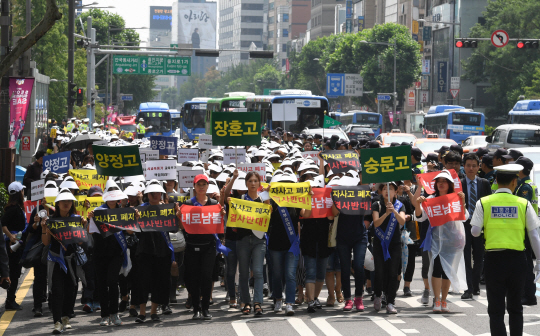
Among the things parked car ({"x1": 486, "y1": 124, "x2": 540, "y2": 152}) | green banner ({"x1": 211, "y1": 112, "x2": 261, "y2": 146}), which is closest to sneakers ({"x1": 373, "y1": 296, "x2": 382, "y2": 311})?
green banner ({"x1": 211, "y1": 112, "x2": 261, "y2": 146})

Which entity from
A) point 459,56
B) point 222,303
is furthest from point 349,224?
point 459,56

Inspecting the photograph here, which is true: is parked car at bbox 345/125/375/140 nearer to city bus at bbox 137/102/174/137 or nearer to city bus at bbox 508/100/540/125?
city bus at bbox 508/100/540/125

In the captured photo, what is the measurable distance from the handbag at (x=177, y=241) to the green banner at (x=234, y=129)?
3.34 metres

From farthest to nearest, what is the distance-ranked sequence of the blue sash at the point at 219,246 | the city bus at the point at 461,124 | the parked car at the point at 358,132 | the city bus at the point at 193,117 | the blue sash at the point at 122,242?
the city bus at the point at 193,117 < the city bus at the point at 461,124 < the parked car at the point at 358,132 < the blue sash at the point at 219,246 < the blue sash at the point at 122,242

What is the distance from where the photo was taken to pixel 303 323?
9.52m

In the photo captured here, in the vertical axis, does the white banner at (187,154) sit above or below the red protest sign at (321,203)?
above

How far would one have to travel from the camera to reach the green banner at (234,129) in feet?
44.6

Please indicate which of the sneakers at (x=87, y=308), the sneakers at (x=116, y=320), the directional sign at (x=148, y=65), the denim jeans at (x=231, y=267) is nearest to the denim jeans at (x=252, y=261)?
the denim jeans at (x=231, y=267)

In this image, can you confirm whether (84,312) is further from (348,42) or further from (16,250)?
(348,42)

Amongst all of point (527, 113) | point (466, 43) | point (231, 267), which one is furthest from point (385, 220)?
point (527, 113)

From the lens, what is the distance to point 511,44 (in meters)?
61.8

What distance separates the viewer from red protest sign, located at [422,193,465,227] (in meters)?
10.0

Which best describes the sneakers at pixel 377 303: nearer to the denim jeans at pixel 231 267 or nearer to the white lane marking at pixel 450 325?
the white lane marking at pixel 450 325

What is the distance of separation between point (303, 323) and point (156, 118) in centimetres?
5161
